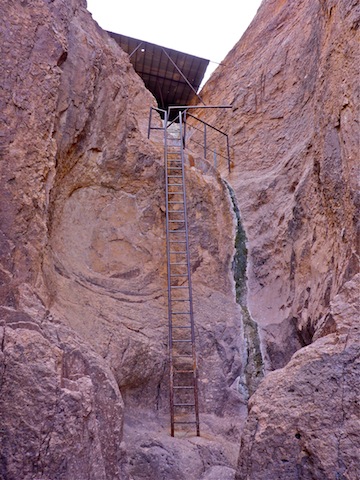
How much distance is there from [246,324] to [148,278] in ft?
5.46

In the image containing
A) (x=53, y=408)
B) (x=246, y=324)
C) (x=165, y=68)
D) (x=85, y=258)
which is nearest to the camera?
(x=53, y=408)

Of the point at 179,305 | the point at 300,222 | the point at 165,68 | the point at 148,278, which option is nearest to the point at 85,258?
the point at 148,278

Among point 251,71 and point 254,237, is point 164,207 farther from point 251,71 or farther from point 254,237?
point 251,71

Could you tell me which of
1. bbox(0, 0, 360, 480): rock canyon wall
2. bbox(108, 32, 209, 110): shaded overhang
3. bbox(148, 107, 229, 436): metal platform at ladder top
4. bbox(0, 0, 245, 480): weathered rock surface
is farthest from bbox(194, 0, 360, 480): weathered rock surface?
bbox(108, 32, 209, 110): shaded overhang

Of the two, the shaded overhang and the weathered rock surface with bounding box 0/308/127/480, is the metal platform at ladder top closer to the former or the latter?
the weathered rock surface with bounding box 0/308/127/480

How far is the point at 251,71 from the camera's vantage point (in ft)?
38.8

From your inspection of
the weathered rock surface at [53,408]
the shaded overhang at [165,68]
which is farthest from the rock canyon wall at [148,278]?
the shaded overhang at [165,68]

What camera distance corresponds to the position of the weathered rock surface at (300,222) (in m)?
4.05

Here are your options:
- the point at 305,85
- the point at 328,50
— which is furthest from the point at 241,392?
the point at 305,85

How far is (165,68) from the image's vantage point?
1527 centimetres

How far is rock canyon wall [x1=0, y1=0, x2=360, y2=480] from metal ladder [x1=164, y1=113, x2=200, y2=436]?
0.18 meters

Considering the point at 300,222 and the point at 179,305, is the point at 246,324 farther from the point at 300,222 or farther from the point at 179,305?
the point at 300,222

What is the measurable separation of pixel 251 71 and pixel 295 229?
5.94 m

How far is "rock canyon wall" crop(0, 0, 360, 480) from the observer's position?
4.05 metres
